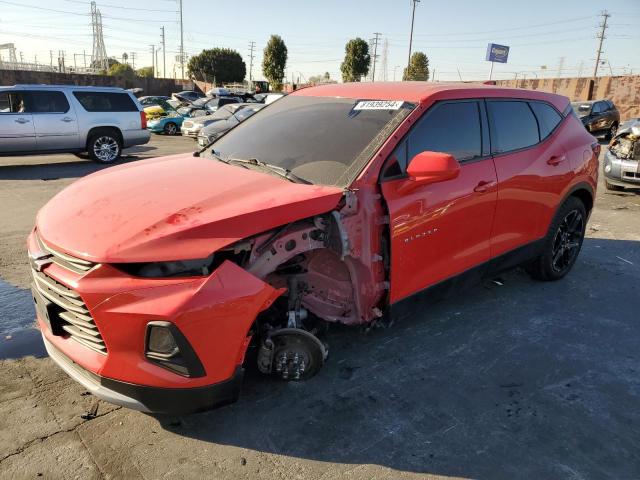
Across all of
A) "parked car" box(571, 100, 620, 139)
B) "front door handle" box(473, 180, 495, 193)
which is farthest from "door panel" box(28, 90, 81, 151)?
"parked car" box(571, 100, 620, 139)

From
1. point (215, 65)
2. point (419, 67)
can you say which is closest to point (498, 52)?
point (419, 67)

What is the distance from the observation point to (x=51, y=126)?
11.0 meters

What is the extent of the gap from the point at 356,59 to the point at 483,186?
58851 mm

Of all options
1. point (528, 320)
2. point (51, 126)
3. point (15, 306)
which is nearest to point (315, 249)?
point (528, 320)

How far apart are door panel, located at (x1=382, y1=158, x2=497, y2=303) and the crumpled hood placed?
50 cm

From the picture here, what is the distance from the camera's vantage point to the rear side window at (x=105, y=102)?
11.6 metres

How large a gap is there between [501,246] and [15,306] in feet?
13.0

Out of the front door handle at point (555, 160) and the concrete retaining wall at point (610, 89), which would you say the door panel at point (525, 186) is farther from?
the concrete retaining wall at point (610, 89)

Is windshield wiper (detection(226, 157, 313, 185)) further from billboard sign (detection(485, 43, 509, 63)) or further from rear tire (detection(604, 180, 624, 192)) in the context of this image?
billboard sign (detection(485, 43, 509, 63))

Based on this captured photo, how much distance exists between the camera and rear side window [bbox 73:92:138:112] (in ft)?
38.2

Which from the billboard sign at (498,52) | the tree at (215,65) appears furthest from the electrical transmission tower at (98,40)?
the billboard sign at (498,52)

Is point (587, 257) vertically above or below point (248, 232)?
below

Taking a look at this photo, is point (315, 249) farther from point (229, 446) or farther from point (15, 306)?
point (15, 306)

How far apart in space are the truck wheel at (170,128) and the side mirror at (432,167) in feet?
64.7
